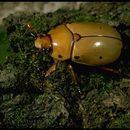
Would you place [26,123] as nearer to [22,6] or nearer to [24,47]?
[24,47]

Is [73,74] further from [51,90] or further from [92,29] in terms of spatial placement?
[92,29]

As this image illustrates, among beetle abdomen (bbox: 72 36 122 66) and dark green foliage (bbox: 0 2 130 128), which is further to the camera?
beetle abdomen (bbox: 72 36 122 66)

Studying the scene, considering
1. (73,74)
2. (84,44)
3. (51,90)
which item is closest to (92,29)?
(84,44)

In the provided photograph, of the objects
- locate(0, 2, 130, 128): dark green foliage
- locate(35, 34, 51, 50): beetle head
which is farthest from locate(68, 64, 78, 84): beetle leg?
locate(35, 34, 51, 50): beetle head

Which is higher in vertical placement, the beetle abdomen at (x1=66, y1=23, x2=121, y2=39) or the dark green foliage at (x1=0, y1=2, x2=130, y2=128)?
the beetle abdomen at (x1=66, y1=23, x2=121, y2=39)

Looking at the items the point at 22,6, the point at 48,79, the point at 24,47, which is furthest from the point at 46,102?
the point at 22,6

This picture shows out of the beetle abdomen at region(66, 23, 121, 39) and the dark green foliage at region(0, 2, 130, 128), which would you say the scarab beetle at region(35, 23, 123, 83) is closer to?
the beetle abdomen at region(66, 23, 121, 39)
